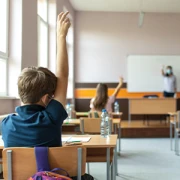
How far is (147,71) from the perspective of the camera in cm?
911

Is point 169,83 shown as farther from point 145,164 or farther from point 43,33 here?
point 145,164


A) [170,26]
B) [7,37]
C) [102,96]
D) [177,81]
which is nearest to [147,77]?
[177,81]

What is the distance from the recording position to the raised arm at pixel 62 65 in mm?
1521

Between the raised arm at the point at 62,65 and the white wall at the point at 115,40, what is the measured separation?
7553mm

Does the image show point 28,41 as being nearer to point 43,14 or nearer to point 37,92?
point 43,14

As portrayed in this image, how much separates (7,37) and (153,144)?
3810mm

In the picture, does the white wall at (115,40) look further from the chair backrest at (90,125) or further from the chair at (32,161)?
the chair at (32,161)

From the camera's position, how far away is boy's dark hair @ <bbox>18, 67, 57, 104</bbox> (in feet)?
4.73

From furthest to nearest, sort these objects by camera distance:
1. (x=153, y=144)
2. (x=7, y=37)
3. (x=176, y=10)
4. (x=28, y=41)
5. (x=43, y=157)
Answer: (x=176, y=10) < (x=153, y=144) < (x=28, y=41) < (x=7, y=37) < (x=43, y=157)

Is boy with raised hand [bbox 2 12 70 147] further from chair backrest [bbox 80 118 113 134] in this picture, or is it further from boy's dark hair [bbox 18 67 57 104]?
chair backrest [bbox 80 118 113 134]

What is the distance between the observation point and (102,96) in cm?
468

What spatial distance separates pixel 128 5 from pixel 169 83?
259 centimetres

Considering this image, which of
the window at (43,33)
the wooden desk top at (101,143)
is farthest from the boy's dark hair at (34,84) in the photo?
the window at (43,33)

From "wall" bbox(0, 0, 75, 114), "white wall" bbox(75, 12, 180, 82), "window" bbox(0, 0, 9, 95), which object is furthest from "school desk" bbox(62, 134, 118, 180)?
"white wall" bbox(75, 12, 180, 82)
